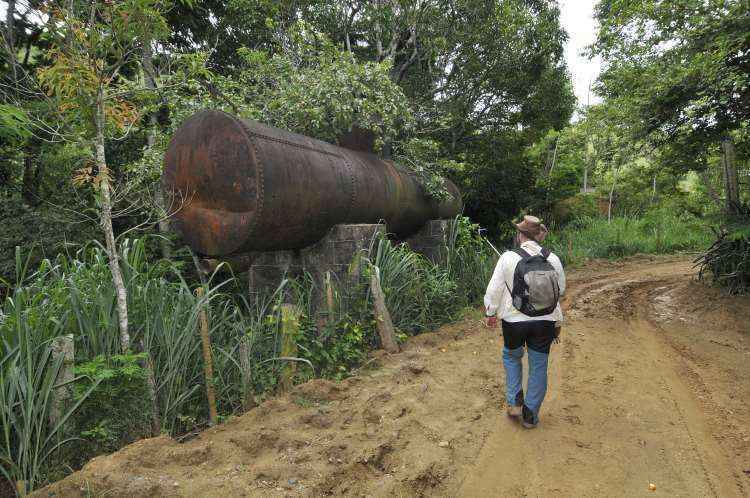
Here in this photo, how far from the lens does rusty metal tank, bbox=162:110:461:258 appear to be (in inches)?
163

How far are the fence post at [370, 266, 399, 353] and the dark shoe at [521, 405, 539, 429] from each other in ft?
6.02

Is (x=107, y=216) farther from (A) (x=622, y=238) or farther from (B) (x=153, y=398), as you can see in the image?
(A) (x=622, y=238)

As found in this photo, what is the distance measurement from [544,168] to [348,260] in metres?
14.0

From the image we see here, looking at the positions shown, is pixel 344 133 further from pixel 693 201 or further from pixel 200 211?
pixel 693 201

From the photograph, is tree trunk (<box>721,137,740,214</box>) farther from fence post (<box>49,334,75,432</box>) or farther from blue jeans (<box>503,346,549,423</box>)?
fence post (<box>49,334,75,432</box>)

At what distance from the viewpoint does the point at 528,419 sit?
3.36m

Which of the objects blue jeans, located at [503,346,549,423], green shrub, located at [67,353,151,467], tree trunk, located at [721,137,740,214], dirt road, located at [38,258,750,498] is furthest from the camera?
tree trunk, located at [721,137,740,214]

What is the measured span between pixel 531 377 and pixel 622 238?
12.7 m

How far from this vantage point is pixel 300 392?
370 cm

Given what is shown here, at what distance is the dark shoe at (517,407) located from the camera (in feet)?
11.3

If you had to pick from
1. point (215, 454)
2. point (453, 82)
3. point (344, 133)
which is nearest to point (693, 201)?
point (453, 82)

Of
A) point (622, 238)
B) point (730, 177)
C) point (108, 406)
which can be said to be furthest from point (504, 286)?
point (622, 238)

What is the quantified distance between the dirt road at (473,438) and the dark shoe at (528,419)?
77mm

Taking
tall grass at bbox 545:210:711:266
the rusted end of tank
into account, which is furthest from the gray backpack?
tall grass at bbox 545:210:711:266
